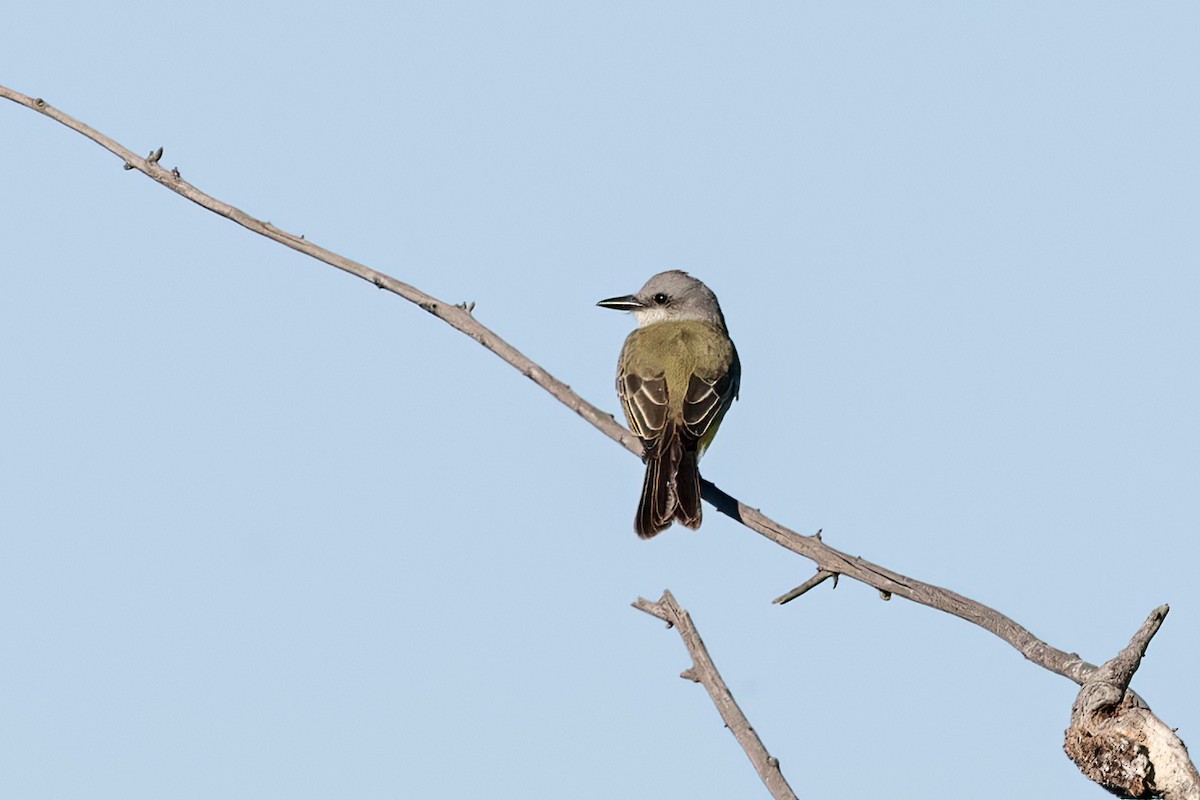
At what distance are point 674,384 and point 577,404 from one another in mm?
3106

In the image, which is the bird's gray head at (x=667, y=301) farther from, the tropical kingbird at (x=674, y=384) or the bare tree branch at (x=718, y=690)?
the bare tree branch at (x=718, y=690)

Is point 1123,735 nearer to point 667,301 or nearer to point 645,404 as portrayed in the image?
point 645,404

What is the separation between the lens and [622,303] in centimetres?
1052

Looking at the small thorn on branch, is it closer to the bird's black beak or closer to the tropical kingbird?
the tropical kingbird

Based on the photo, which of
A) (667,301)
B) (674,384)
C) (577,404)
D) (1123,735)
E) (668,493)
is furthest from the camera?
(667,301)

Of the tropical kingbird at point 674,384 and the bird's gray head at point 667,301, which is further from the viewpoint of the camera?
the bird's gray head at point 667,301

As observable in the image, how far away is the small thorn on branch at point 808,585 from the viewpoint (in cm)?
520

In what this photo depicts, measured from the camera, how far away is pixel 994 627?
454 cm

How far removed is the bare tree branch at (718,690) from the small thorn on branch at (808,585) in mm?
916

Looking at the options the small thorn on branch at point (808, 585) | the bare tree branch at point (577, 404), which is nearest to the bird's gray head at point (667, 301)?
the bare tree branch at point (577, 404)

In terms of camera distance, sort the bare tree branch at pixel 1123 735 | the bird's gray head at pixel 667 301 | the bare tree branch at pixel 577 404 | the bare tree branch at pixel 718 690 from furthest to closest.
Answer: the bird's gray head at pixel 667 301 → the bare tree branch at pixel 577 404 → the bare tree branch at pixel 1123 735 → the bare tree branch at pixel 718 690

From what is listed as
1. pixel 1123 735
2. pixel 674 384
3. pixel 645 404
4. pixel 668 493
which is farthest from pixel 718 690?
pixel 674 384

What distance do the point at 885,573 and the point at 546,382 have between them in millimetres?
1776

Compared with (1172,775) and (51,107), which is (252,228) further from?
(1172,775)
